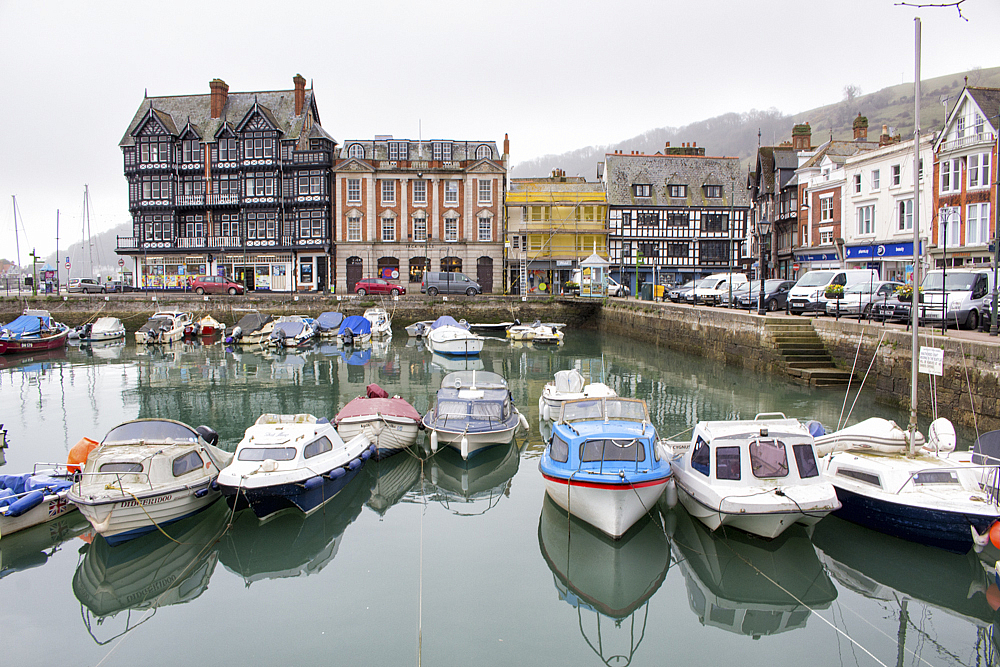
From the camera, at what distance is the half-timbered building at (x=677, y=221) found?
6531 centimetres

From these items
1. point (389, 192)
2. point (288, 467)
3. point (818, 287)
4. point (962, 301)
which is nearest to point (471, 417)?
point (288, 467)

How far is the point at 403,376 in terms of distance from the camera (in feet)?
104

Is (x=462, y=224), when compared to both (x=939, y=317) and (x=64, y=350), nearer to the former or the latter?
(x=64, y=350)

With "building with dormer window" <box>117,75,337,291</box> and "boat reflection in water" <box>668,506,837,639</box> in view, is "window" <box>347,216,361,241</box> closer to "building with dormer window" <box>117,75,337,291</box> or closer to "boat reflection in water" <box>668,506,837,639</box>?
"building with dormer window" <box>117,75,337,291</box>

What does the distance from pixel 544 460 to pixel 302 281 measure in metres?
53.9

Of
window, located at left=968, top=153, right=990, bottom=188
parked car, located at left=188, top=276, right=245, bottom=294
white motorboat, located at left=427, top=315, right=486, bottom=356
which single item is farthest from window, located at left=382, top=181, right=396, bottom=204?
window, located at left=968, top=153, right=990, bottom=188

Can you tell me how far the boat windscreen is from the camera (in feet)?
43.2

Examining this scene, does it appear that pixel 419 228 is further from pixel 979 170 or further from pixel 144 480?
pixel 144 480

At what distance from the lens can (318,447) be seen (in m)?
14.0

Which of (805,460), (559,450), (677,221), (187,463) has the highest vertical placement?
(677,221)

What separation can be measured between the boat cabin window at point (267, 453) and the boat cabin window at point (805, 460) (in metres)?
9.42

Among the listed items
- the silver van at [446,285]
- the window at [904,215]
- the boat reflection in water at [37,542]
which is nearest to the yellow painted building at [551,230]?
the silver van at [446,285]

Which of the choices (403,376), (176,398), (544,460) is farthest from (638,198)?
(544,460)

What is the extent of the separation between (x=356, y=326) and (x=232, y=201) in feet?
82.3
